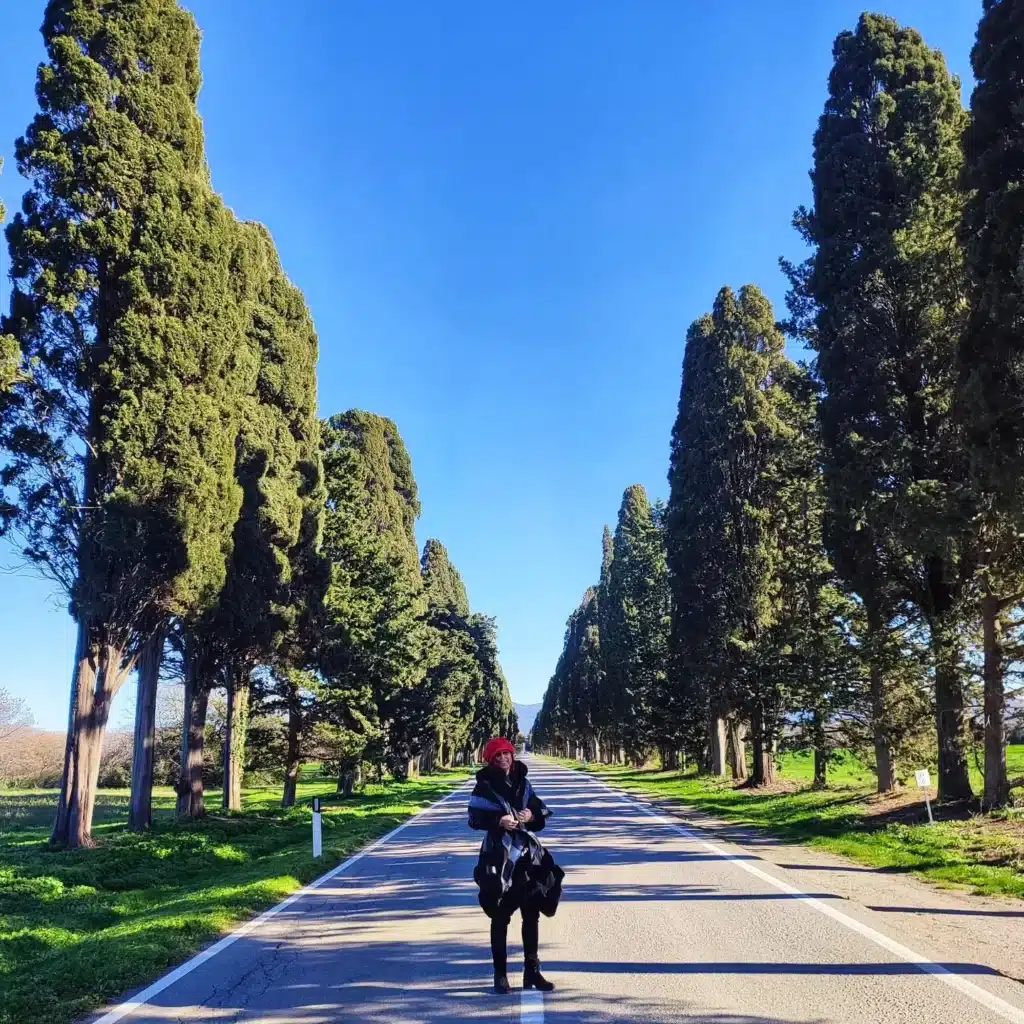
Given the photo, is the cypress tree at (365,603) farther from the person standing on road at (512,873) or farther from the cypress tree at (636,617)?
the person standing on road at (512,873)

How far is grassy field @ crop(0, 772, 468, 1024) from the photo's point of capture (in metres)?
5.58

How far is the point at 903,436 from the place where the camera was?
535 inches

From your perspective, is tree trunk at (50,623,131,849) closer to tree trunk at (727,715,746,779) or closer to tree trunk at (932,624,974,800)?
tree trunk at (932,624,974,800)

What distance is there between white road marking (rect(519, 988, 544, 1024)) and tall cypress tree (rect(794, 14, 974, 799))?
31.2ft

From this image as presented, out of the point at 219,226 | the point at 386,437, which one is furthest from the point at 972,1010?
the point at 386,437

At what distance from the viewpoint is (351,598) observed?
79.5 ft

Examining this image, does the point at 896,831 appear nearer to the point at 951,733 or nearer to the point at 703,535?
the point at 951,733

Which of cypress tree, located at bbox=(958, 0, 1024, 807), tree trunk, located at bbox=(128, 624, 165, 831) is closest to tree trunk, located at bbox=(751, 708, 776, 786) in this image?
cypress tree, located at bbox=(958, 0, 1024, 807)

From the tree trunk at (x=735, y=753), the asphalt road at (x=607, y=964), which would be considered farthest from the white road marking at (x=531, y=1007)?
the tree trunk at (x=735, y=753)

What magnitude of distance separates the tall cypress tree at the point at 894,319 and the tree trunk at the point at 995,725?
539 mm

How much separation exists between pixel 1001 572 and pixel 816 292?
663 cm

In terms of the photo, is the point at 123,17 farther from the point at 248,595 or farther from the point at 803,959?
the point at 803,959

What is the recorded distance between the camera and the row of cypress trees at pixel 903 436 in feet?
32.7

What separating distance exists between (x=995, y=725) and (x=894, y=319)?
722cm
